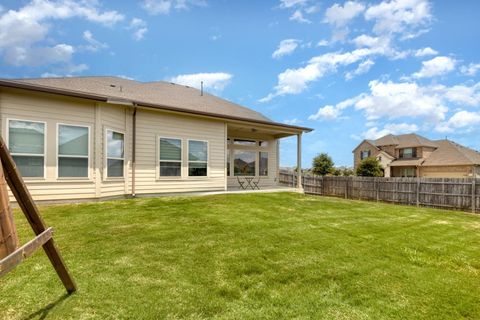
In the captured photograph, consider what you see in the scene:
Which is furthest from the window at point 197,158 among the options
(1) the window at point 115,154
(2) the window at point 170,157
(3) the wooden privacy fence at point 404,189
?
(3) the wooden privacy fence at point 404,189

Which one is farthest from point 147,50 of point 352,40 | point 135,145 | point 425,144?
point 425,144

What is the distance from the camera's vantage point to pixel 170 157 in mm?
10367

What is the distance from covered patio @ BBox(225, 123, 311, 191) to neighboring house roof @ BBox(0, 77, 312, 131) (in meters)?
0.78

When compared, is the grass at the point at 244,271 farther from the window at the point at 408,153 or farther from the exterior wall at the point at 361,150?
the exterior wall at the point at 361,150

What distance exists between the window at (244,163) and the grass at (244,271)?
7.72 metres

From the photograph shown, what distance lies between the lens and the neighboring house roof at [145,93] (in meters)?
8.84

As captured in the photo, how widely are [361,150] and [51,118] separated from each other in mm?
37169

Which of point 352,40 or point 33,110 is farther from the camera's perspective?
point 352,40

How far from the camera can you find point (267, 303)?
115 inches

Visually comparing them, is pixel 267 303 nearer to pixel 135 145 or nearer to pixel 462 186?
pixel 135 145

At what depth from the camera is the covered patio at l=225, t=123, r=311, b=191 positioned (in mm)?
13891

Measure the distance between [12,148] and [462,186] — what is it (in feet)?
60.3

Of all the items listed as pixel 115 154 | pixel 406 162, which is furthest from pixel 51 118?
pixel 406 162

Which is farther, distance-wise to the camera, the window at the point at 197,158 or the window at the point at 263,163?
the window at the point at 263,163
